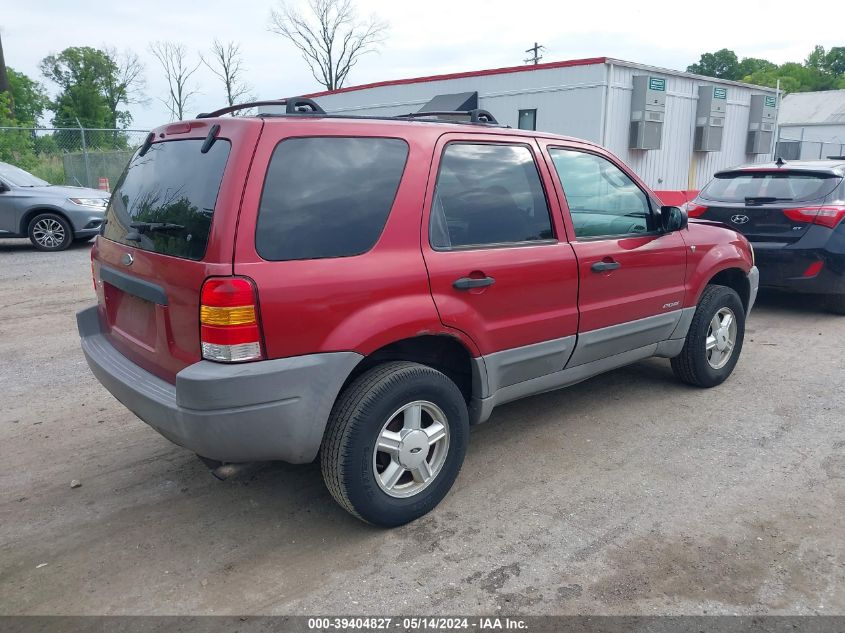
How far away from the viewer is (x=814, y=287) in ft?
22.5

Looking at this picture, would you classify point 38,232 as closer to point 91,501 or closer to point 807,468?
point 91,501

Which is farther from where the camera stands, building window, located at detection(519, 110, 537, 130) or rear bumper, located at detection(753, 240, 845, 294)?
building window, located at detection(519, 110, 537, 130)

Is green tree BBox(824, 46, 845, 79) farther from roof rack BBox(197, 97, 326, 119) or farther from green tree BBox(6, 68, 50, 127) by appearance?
roof rack BBox(197, 97, 326, 119)

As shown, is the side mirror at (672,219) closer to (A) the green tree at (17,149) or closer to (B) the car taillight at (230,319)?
(B) the car taillight at (230,319)

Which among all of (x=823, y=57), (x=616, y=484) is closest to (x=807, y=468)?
(x=616, y=484)

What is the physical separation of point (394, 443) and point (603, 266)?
1.71 meters

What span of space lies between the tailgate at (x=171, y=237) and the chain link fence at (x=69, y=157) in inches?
613

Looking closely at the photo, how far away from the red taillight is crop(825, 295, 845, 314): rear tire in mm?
685

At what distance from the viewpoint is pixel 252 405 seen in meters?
2.62

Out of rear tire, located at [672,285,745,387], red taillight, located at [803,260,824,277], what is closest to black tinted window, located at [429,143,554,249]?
rear tire, located at [672,285,745,387]

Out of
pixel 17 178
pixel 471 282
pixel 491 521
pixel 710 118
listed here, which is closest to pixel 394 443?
pixel 491 521

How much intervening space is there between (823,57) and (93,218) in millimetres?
95095

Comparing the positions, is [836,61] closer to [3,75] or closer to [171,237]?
[3,75]

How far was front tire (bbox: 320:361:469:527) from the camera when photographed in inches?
112
